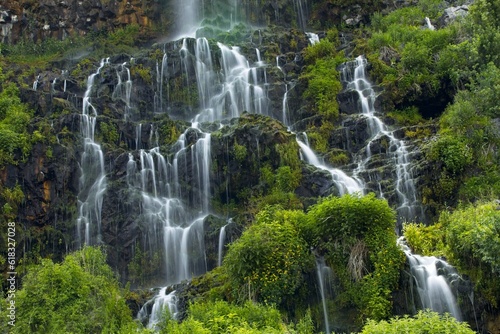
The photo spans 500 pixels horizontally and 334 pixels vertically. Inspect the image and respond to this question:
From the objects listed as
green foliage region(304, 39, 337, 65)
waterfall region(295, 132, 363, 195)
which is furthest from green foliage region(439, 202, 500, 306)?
green foliage region(304, 39, 337, 65)

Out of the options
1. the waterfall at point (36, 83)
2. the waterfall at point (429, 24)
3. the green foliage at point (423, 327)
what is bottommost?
the green foliage at point (423, 327)

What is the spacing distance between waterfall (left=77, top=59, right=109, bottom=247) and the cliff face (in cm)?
1662

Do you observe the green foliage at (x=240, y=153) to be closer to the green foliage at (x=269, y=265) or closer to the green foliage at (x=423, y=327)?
the green foliage at (x=269, y=265)

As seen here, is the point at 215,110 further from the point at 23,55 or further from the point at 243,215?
the point at 23,55

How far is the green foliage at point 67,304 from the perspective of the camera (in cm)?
1453

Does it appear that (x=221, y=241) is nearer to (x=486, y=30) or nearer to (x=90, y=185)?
(x=90, y=185)

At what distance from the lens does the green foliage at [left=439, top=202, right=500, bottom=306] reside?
626 inches

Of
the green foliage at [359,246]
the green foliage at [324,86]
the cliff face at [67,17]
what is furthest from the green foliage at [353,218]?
the cliff face at [67,17]

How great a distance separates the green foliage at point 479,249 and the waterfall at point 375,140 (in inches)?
266

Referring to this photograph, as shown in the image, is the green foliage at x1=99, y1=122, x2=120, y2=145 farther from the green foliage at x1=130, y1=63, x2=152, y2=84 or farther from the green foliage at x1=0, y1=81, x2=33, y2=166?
the green foliage at x1=130, y1=63, x2=152, y2=84

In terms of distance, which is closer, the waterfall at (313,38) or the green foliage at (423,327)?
the green foliage at (423,327)

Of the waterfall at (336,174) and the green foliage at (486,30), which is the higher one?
the green foliage at (486,30)

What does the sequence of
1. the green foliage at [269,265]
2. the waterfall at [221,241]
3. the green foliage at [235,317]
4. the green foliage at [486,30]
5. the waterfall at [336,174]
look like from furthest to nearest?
the green foliage at [486,30]
the waterfall at [336,174]
the waterfall at [221,241]
the green foliage at [269,265]
the green foliage at [235,317]

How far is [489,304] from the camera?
53.4ft
